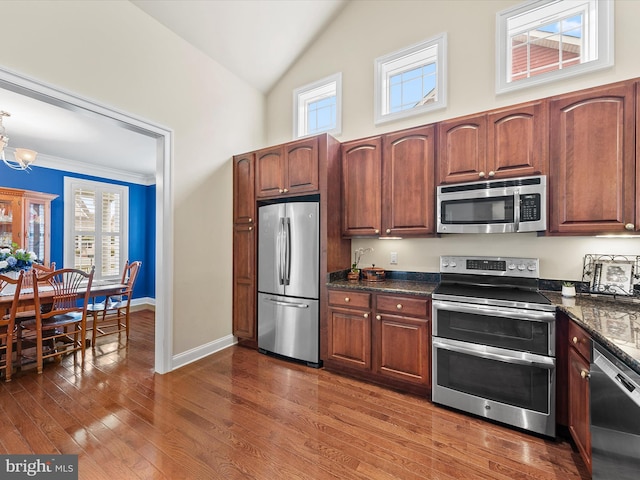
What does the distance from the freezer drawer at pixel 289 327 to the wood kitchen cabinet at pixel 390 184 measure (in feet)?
3.18

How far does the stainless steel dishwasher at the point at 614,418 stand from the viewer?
1137 millimetres

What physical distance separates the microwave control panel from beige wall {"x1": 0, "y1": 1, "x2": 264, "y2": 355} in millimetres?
3103

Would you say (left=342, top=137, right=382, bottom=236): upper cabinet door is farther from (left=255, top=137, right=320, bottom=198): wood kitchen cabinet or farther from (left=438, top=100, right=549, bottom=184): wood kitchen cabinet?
(left=438, top=100, right=549, bottom=184): wood kitchen cabinet

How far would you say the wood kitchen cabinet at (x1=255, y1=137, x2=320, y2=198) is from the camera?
3107 millimetres

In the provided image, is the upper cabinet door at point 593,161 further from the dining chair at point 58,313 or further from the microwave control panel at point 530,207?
the dining chair at point 58,313

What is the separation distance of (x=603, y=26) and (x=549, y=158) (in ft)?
4.00

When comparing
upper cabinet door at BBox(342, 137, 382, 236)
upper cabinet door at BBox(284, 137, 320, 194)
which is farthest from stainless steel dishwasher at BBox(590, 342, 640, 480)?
upper cabinet door at BBox(284, 137, 320, 194)

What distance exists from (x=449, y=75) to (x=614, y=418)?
3027mm

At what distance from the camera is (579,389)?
5.61ft

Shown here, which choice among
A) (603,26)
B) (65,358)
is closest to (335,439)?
(65,358)

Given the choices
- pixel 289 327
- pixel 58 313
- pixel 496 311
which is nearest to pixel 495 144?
pixel 496 311

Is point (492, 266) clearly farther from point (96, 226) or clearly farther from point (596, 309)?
point (96, 226)

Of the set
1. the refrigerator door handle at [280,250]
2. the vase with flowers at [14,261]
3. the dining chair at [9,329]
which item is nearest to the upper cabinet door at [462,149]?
the refrigerator door handle at [280,250]

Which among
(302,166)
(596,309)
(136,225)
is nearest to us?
(596,309)
